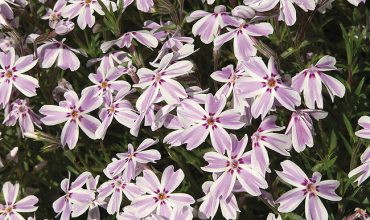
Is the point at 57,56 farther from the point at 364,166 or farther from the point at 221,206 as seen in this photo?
the point at 364,166

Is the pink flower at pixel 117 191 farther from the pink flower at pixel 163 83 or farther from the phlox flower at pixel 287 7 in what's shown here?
the phlox flower at pixel 287 7

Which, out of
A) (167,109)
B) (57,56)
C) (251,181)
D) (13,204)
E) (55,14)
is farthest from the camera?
(55,14)

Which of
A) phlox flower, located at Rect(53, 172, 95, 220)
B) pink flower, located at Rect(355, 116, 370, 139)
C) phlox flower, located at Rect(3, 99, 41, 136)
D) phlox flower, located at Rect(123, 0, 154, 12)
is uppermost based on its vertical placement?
pink flower, located at Rect(355, 116, 370, 139)

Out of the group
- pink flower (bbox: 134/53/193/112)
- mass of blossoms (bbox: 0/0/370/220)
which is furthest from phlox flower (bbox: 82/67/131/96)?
pink flower (bbox: 134/53/193/112)

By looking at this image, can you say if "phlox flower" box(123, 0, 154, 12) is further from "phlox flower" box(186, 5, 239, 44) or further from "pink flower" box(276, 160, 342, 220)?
Answer: "pink flower" box(276, 160, 342, 220)

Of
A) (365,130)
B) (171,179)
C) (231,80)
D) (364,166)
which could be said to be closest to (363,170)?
(364,166)

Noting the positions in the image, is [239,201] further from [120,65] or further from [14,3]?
[14,3]
